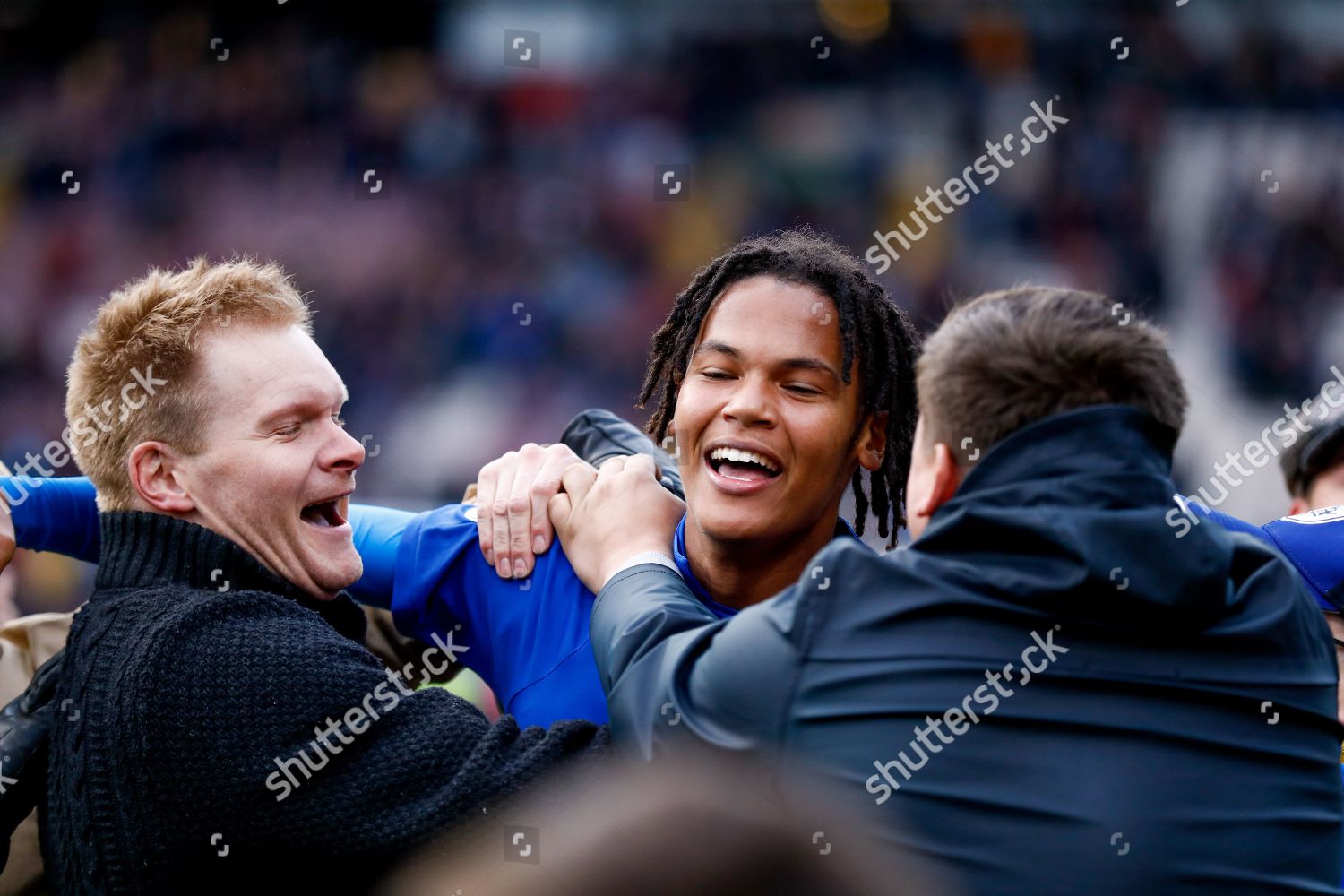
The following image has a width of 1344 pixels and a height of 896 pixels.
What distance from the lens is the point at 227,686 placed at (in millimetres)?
2275

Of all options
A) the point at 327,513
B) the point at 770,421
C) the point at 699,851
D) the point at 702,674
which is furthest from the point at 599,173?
the point at 699,851

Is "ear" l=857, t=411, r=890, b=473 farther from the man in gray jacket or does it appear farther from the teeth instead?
the man in gray jacket

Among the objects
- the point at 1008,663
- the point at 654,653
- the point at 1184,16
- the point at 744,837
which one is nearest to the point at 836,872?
the point at 744,837

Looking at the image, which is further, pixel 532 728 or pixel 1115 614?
pixel 532 728

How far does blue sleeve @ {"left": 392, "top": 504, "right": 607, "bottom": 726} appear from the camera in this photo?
9.02ft

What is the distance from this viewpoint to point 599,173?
29.9 feet

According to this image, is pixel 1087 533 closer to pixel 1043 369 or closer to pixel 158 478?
pixel 1043 369

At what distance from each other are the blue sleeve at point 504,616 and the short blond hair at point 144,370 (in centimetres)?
56

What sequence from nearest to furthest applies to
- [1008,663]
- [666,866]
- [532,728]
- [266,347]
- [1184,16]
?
1. [666,866]
2. [1008,663]
3. [532,728]
4. [266,347]
5. [1184,16]

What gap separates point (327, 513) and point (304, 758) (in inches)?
32.0

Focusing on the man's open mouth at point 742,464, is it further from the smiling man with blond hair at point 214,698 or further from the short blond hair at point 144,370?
the short blond hair at point 144,370

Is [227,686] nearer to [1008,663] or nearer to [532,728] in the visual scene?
[532,728]

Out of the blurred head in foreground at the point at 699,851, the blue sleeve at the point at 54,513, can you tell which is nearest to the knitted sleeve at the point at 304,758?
the blue sleeve at the point at 54,513

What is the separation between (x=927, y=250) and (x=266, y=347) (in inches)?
249
